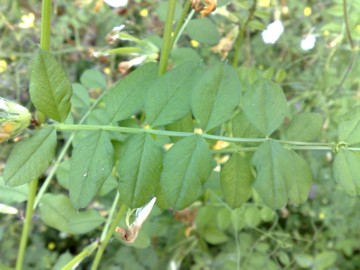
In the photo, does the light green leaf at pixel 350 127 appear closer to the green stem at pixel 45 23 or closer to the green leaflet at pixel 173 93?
the green leaflet at pixel 173 93

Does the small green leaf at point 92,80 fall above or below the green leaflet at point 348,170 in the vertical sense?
below

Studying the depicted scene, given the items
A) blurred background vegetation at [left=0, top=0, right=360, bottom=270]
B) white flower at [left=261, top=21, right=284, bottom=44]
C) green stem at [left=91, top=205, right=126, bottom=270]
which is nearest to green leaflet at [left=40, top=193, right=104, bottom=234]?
blurred background vegetation at [left=0, top=0, right=360, bottom=270]

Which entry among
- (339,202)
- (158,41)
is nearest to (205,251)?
(339,202)

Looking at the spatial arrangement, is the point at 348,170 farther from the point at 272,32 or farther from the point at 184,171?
the point at 272,32

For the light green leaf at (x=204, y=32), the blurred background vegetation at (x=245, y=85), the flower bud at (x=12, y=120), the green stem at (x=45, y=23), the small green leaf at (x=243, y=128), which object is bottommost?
the blurred background vegetation at (x=245, y=85)

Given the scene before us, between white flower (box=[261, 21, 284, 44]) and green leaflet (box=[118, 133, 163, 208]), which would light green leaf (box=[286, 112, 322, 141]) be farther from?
white flower (box=[261, 21, 284, 44])

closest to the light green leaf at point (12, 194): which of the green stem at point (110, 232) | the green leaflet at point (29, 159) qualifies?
the green stem at point (110, 232)
